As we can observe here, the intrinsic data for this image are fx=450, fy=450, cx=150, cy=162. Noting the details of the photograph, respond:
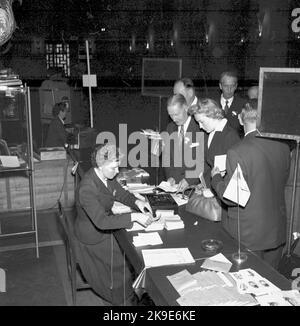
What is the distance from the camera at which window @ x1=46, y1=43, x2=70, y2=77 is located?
43.4ft

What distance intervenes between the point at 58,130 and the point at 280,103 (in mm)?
3852

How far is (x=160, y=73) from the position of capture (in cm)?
812

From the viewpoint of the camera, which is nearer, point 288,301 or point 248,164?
point 288,301

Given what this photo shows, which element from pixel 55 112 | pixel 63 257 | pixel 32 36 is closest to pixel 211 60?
pixel 32 36

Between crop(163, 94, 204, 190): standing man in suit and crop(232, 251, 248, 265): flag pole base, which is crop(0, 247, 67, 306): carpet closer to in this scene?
crop(163, 94, 204, 190): standing man in suit

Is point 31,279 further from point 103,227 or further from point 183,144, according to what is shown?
point 183,144

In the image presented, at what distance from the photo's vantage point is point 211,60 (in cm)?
1639

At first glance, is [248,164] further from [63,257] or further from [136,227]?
[63,257]

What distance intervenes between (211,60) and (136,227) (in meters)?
13.9

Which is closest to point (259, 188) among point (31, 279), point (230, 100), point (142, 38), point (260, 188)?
point (260, 188)

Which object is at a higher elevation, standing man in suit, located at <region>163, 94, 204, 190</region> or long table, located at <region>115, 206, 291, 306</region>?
standing man in suit, located at <region>163, 94, 204, 190</region>

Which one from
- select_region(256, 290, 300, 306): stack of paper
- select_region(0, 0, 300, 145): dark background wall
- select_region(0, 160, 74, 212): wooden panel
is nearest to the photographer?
select_region(256, 290, 300, 306): stack of paper

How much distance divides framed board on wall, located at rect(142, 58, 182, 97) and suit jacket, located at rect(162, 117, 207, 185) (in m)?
3.45

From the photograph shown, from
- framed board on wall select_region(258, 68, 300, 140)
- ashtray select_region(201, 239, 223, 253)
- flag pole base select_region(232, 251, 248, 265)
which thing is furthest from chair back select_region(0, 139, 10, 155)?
flag pole base select_region(232, 251, 248, 265)
